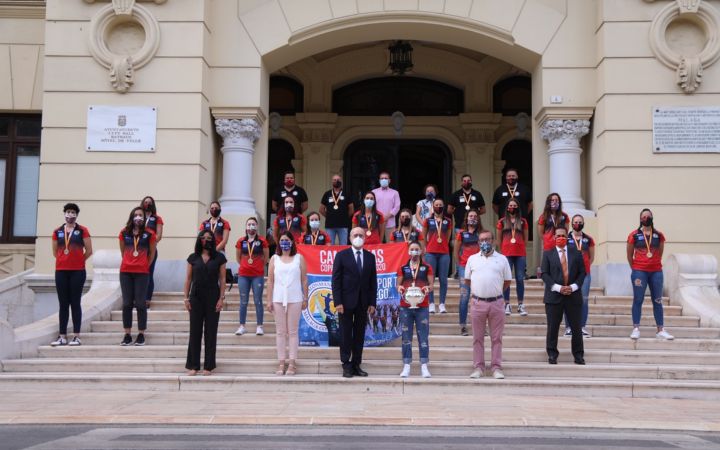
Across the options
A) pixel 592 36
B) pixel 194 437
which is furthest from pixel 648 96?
pixel 194 437

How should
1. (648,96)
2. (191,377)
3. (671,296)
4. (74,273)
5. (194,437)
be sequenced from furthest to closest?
(648,96)
(671,296)
(74,273)
(191,377)
(194,437)

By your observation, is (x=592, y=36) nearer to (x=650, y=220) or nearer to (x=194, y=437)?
(x=650, y=220)

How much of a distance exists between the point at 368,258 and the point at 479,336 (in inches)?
70.2

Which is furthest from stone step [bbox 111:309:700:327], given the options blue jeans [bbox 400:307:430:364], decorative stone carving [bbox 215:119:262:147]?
decorative stone carving [bbox 215:119:262:147]

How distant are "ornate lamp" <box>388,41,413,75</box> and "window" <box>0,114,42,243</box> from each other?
7868 millimetres

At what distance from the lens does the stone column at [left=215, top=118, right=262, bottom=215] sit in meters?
16.7

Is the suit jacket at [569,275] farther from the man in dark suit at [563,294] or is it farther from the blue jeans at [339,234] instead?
the blue jeans at [339,234]

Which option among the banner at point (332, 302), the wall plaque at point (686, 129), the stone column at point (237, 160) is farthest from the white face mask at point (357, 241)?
the wall plaque at point (686, 129)

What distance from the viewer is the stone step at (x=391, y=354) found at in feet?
39.3

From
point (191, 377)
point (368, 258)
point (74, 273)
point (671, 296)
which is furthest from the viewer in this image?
point (671, 296)

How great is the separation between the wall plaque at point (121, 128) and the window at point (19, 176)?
370 cm

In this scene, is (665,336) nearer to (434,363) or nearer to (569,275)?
(569,275)

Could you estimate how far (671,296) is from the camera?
14.5 metres

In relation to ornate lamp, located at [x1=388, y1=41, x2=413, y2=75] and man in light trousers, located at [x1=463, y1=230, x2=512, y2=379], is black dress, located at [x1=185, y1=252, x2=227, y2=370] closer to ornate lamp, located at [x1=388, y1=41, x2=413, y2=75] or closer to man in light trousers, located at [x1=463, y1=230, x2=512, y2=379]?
man in light trousers, located at [x1=463, y1=230, x2=512, y2=379]
